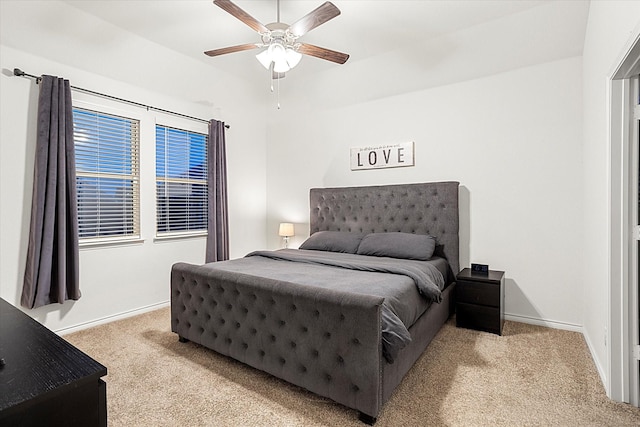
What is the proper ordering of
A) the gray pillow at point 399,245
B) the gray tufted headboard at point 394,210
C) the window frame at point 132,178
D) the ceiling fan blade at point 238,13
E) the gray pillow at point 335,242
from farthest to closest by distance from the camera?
the gray pillow at point 335,242
the gray tufted headboard at point 394,210
the gray pillow at point 399,245
the window frame at point 132,178
the ceiling fan blade at point 238,13

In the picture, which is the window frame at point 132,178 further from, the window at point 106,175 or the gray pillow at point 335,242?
the gray pillow at point 335,242

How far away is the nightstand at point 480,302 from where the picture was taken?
290cm

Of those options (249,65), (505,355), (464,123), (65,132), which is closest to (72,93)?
(65,132)

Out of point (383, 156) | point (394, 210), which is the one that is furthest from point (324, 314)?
point (383, 156)

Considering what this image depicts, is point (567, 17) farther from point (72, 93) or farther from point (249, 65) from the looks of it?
point (72, 93)

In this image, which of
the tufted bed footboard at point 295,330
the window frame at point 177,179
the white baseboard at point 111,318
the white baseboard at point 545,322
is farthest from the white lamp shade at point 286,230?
the white baseboard at point 545,322

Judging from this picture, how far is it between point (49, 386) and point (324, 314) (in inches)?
50.7

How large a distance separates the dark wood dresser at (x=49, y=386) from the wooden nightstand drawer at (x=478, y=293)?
9.41 ft

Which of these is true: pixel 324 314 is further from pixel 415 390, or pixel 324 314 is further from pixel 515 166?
pixel 515 166

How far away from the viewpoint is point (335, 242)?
3881 mm

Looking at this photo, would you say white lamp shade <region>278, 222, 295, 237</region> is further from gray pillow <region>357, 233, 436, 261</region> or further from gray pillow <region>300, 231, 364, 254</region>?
gray pillow <region>357, 233, 436, 261</region>

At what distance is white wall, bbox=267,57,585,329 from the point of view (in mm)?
3037

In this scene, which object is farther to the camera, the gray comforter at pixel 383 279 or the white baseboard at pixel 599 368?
the white baseboard at pixel 599 368

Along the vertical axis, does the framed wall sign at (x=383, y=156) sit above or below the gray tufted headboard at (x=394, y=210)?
above
